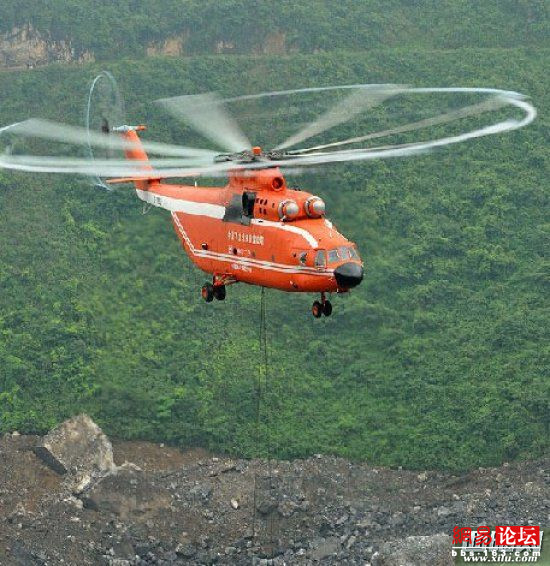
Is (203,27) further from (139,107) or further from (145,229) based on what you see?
(145,229)

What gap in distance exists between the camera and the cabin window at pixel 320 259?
139ft

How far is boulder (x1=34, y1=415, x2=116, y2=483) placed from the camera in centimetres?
7206

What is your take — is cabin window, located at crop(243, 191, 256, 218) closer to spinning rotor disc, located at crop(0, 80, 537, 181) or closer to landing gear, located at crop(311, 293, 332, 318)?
spinning rotor disc, located at crop(0, 80, 537, 181)

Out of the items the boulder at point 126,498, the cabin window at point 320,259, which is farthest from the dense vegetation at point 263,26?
the cabin window at point 320,259

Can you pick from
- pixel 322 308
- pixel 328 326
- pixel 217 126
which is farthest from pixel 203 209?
pixel 328 326

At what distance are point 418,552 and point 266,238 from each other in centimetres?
2387

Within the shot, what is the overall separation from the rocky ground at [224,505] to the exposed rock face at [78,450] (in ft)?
0.15

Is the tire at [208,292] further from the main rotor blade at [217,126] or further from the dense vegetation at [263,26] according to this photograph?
the dense vegetation at [263,26]

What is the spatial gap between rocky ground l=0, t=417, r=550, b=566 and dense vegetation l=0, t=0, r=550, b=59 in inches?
1299

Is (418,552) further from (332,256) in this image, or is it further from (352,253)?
(332,256)

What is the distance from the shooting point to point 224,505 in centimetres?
7162

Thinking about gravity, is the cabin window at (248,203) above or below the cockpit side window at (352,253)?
above

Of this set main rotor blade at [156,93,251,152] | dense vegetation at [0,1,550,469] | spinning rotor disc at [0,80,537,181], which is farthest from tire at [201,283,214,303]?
dense vegetation at [0,1,550,469]

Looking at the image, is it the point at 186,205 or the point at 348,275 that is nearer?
the point at 348,275
